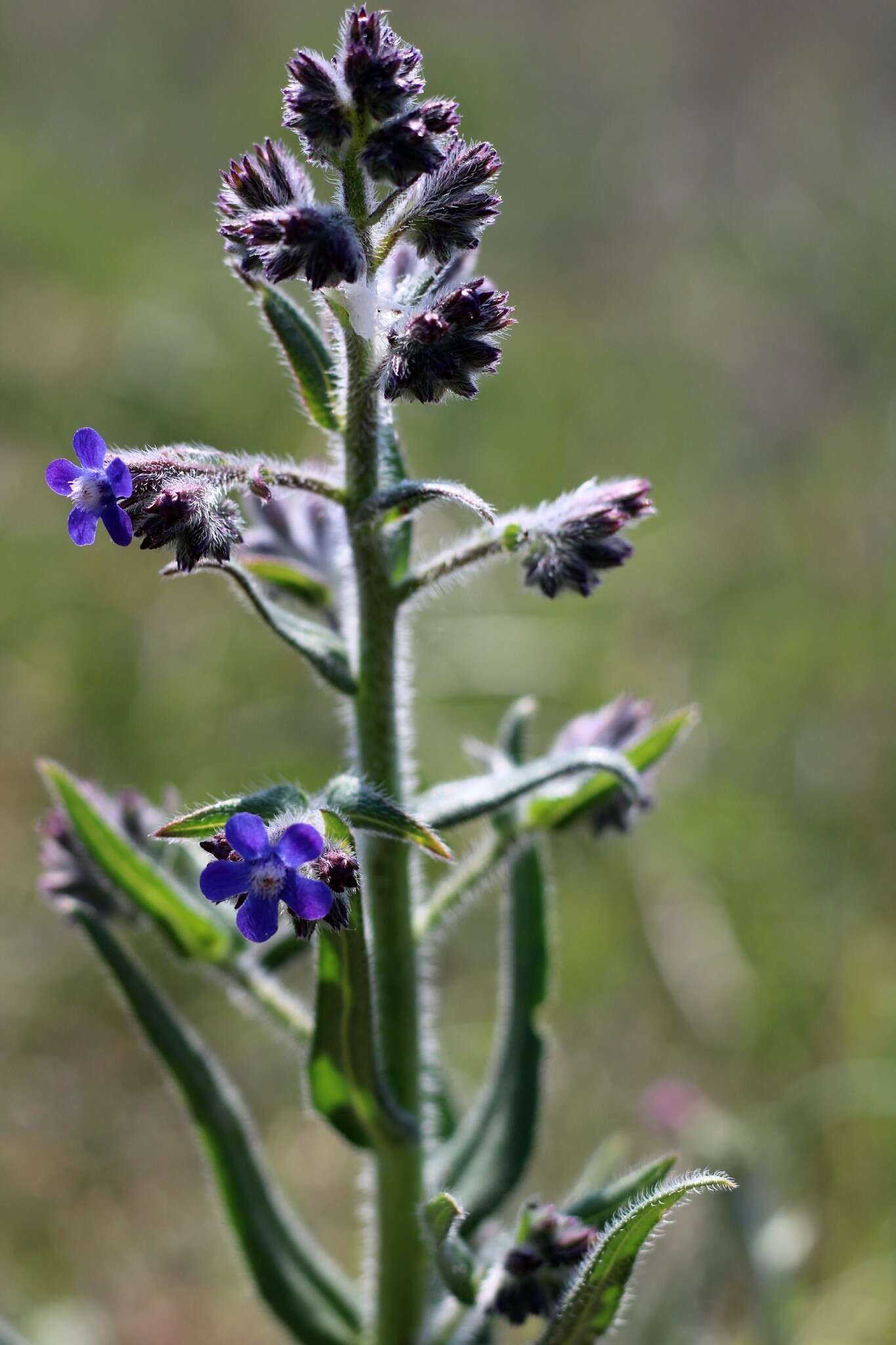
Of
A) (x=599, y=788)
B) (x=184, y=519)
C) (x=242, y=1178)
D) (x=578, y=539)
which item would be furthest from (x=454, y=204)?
(x=242, y=1178)

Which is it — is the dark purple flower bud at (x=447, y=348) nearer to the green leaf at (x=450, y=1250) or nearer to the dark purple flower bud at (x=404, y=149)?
the dark purple flower bud at (x=404, y=149)

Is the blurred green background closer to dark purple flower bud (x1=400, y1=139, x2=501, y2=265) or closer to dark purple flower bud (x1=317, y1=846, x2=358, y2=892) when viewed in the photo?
dark purple flower bud (x1=317, y1=846, x2=358, y2=892)

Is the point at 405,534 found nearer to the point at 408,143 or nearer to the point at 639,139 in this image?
the point at 408,143

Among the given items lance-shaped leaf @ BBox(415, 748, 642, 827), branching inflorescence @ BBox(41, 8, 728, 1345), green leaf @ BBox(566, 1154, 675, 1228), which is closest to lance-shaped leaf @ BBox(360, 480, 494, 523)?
branching inflorescence @ BBox(41, 8, 728, 1345)

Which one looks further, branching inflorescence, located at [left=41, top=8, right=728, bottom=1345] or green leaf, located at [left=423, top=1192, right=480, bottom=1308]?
green leaf, located at [left=423, top=1192, right=480, bottom=1308]

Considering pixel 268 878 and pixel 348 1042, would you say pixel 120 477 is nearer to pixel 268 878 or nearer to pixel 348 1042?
pixel 268 878

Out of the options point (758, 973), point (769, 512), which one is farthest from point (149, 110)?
point (758, 973)

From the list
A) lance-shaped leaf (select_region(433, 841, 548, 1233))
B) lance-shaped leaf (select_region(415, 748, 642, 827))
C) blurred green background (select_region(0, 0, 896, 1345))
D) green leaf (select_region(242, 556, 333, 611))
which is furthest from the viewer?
blurred green background (select_region(0, 0, 896, 1345))

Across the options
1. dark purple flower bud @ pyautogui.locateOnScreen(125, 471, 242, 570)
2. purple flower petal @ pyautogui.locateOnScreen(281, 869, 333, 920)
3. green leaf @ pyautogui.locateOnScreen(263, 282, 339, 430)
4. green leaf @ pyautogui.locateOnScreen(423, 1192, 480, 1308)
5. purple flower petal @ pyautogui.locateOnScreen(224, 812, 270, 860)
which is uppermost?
green leaf @ pyautogui.locateOnScreen(263, 282, 339, 430)
